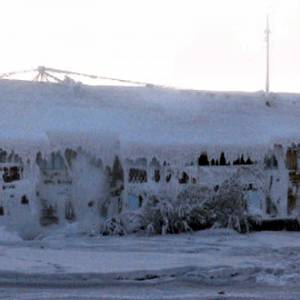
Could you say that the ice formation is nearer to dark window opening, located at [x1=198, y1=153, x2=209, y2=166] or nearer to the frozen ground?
dark window opening, located at [x1=198, y1=153, x2=209, y2=166]

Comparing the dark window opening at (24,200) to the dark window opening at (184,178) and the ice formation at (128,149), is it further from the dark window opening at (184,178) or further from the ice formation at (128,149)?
the dark window opening at (184,178)

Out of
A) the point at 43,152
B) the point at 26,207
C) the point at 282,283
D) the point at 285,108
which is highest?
the point at 285,108

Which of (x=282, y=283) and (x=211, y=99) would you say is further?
(x=211, y=99)

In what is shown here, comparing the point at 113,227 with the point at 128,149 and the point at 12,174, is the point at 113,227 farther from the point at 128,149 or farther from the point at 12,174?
the point at 12,174

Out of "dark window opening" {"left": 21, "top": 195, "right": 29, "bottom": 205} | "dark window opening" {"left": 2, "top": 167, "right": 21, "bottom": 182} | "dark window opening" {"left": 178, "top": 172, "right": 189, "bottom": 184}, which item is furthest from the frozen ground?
"dark window opening" {"left": 178, "top": 172, "right": 189, "bottom": 184}

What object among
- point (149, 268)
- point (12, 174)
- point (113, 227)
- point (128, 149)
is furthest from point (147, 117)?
point (149, 268)

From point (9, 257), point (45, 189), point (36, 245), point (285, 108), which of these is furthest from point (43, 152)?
point (285, 108)

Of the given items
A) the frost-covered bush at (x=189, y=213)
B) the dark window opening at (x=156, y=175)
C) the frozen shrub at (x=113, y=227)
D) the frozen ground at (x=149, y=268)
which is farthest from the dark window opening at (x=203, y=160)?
the frozen shrub at (x=113, y=227)

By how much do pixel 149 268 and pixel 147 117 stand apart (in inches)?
215

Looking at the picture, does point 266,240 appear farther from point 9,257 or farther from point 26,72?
point 26,72

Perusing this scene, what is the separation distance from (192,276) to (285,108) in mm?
7603

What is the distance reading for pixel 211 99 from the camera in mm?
16438

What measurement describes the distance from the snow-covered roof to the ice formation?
0.02 metres

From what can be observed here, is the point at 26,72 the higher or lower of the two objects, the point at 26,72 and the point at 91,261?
the higher
